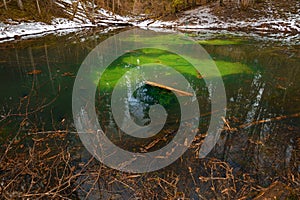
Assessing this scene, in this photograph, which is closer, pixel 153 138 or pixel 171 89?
pixel 153 138

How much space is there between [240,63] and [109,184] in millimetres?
8772

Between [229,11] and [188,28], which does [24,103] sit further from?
[229,11]

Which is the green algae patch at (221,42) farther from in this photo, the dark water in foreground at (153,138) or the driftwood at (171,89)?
the driftwood at (171,89)

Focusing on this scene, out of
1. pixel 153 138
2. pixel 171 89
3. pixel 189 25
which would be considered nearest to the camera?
pixel 153 138

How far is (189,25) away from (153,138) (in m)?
18.2

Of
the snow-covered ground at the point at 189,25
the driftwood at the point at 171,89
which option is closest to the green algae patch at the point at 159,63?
the driftwood at the point at 171,89

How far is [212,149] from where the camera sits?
15.5 feet

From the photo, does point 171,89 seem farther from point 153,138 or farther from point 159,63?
point 159,63

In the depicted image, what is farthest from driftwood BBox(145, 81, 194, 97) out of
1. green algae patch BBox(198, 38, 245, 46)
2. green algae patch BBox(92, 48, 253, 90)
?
green algae patch BBox(198, 38, 245, 46)

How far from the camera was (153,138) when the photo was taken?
5.15 meters

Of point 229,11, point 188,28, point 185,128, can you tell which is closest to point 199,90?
point 185,128

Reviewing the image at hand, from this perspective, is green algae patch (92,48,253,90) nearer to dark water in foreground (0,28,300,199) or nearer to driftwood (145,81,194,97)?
dark water in foreground (0,28,300,199)

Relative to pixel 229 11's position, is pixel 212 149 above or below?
below

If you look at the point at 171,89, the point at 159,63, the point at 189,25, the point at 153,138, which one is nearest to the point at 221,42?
the point at 159,63
